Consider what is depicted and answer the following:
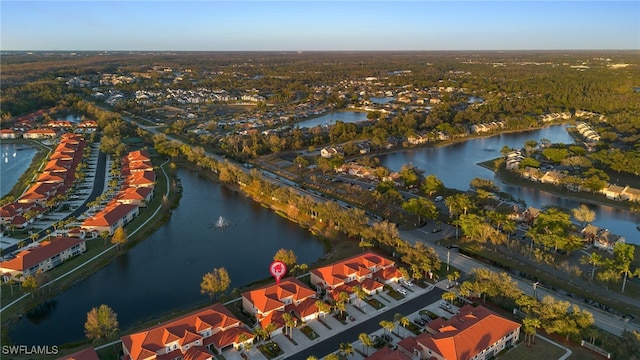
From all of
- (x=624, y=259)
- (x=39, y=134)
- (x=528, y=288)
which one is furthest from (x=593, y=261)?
(x=39, y=134)

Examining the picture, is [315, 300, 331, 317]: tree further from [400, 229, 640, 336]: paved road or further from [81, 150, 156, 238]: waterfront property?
[81, 150, 156, 238]: waterfront property

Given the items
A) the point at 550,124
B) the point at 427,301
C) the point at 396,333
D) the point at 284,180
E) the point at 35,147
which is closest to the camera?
the point at 396,333

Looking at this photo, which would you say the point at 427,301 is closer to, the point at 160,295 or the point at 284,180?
the point at 160,295

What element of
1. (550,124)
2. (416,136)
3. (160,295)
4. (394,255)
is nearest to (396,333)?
(394,255)

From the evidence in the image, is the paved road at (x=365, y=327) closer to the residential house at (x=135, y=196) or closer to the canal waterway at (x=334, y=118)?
the residential house at (x=135, y=196)

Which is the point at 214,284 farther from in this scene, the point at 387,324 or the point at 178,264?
the point at 387,324

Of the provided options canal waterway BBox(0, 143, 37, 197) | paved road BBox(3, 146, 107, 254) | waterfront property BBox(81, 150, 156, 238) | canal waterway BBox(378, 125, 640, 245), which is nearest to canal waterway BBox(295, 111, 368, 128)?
canal waterway BBox(378, 125, 640, 245)
